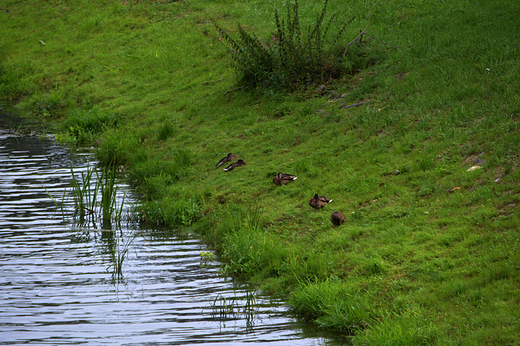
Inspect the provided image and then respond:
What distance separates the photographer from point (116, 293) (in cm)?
648

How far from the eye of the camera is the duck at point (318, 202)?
8.12m

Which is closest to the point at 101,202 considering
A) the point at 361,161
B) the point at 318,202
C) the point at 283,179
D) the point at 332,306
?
the point at 283,179

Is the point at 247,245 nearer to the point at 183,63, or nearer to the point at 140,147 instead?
the point at 140,147

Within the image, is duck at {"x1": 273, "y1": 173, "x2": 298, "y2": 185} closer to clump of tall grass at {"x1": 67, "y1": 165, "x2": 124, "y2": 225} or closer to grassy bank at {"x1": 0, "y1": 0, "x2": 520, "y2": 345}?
grassy bank at {"x1": 0, "y1": 0, "x2": 520, "y2": 345}

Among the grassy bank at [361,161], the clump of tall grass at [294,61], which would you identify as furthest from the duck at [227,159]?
the clump of tall grass at [294,61]

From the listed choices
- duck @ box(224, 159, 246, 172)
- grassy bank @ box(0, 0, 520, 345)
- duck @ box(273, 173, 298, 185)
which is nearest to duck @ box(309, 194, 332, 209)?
grassy bank @ box(0, 0, 520, 345)

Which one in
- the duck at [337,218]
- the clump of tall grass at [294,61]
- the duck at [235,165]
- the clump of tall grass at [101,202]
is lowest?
the duck at [337,218]

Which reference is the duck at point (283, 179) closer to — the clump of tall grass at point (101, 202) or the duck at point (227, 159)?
the duck at point (227, 159)

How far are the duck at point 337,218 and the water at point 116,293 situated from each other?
5.63ft

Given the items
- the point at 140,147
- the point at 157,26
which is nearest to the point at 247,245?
the point at 140,147

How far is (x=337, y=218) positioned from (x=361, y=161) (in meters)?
2.15

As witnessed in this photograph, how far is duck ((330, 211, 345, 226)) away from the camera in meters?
7.45

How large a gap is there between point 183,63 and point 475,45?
1079 cm

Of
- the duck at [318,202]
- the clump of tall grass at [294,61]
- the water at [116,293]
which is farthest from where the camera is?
the clump of tall grass at [294,61]
